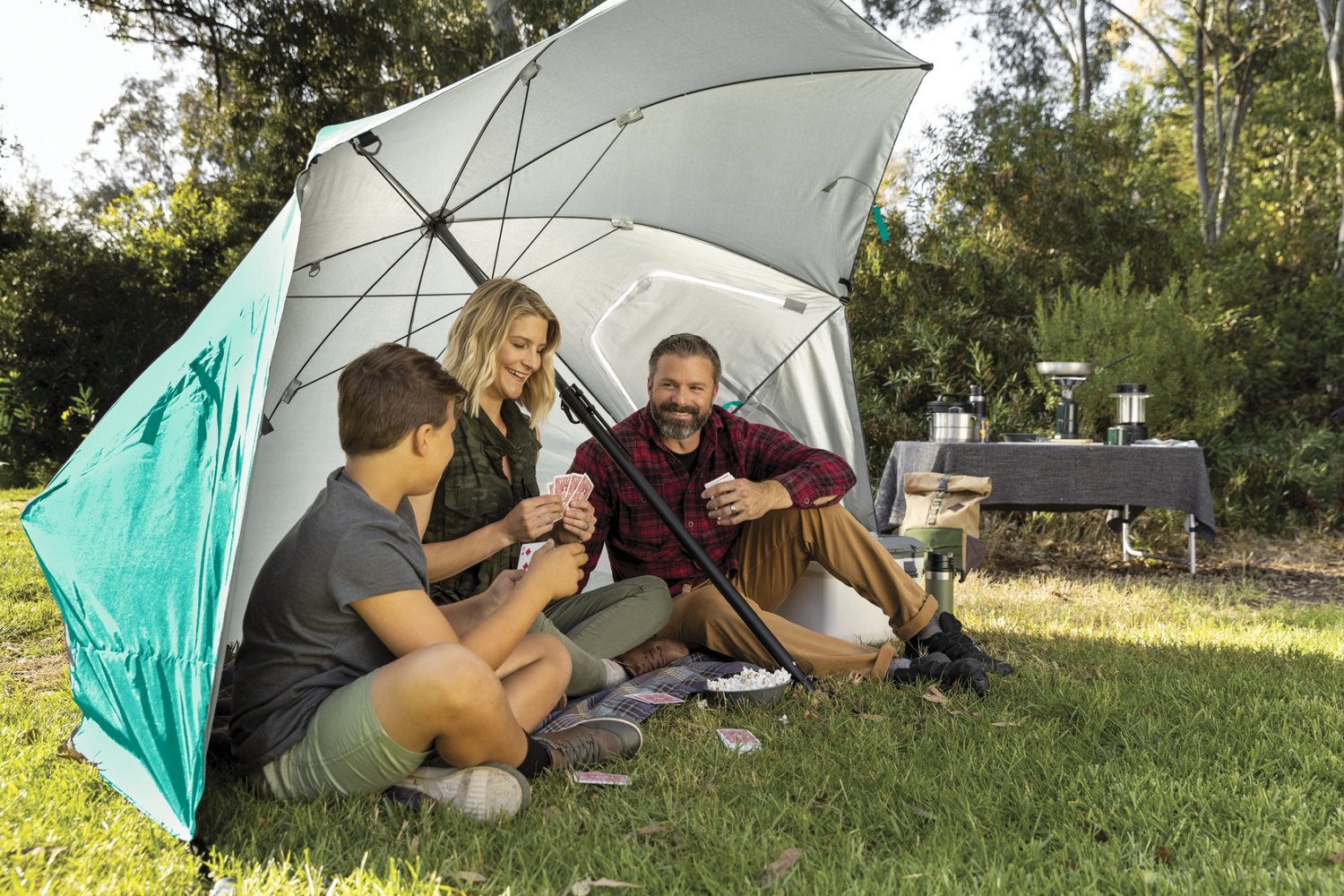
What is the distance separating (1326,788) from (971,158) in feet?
24.5

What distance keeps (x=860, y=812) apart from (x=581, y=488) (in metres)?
1.20

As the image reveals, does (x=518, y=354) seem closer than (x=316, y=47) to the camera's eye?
Yes

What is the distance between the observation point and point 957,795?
2246 millimetres

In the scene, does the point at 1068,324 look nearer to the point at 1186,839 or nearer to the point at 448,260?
the point at 448,260

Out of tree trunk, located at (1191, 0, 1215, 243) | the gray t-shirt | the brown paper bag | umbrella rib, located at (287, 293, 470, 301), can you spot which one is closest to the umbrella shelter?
umbrella rib, located at (287, 293, 470, 301)

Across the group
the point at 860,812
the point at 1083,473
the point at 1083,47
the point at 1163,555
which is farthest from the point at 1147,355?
the point at 1083,47

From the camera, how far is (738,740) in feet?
8.88

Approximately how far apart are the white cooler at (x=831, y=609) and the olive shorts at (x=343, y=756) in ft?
6.41

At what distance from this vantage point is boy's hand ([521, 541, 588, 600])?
7.73ft

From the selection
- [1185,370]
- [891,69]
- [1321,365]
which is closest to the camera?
[891,69]

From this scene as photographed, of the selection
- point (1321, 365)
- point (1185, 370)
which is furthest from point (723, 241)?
point (1321, 365)

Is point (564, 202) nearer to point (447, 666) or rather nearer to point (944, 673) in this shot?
point (944, 673)

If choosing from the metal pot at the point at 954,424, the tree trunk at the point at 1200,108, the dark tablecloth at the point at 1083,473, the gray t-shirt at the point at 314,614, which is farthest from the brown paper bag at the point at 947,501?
the tree trunk at the point at 1200,108

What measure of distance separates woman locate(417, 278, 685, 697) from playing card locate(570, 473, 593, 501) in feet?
0.28
